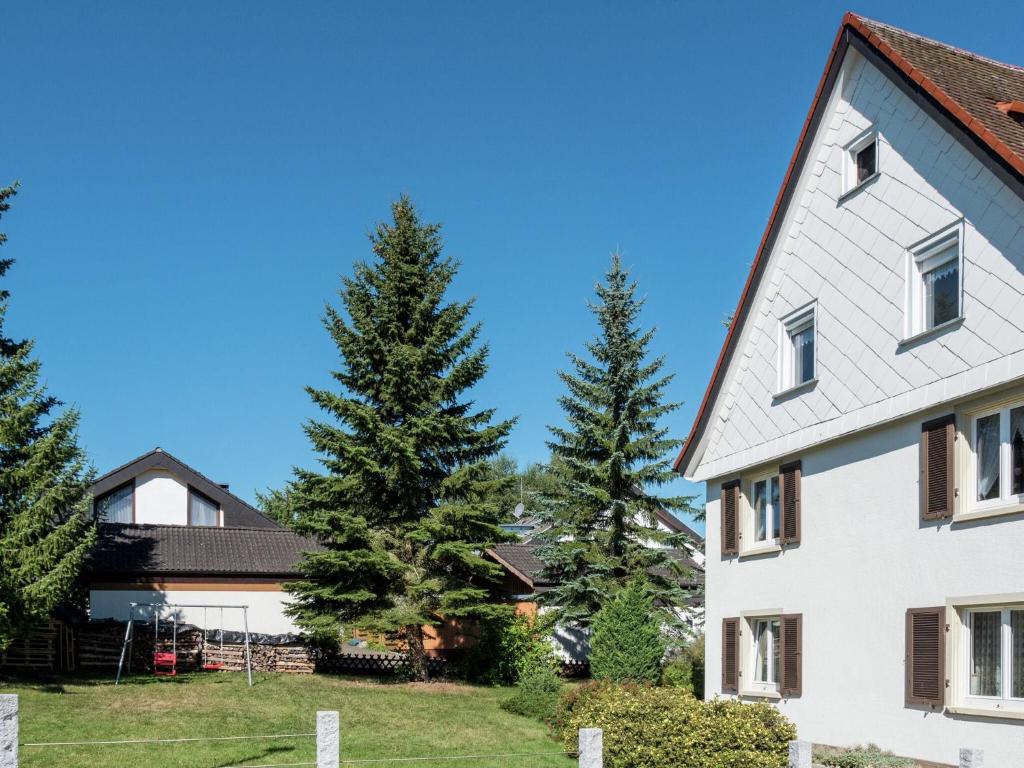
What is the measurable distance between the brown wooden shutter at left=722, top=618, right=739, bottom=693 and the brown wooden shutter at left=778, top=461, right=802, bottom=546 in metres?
2.26

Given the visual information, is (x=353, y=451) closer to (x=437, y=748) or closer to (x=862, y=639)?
(x=437, y=748)

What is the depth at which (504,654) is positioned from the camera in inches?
1051

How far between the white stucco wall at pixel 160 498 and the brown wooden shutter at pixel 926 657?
100 feet

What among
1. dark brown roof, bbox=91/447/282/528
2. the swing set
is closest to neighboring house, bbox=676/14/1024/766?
the swing set

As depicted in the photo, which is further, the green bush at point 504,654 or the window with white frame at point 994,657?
the green bush at point 504,654

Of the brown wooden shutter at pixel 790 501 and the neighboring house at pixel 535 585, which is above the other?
the brown wooden shutter at pixel 790 501

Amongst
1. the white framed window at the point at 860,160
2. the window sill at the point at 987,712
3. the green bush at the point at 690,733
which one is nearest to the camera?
the window sill at the point at 987,712

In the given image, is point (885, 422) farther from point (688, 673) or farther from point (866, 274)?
point (688, 673)

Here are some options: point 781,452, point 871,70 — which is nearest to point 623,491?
point 781,452

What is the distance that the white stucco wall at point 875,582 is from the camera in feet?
39.3

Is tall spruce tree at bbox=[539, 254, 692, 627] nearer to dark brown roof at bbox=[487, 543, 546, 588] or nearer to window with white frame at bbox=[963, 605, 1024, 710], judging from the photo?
dark brown roof at bbox=[487, 543, 546, 588]

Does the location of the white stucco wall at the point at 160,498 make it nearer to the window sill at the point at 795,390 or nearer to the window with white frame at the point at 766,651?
the window with white frame at the point at 766,651

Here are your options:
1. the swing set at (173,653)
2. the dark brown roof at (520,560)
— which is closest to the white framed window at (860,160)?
the swing set at (173,653)

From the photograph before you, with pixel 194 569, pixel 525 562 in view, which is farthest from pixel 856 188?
pixel 194 569
